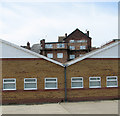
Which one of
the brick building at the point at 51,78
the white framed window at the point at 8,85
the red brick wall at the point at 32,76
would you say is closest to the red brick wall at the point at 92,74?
the brick building at the point at 51,78

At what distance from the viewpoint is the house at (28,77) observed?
1634cm

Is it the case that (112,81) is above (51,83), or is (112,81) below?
above

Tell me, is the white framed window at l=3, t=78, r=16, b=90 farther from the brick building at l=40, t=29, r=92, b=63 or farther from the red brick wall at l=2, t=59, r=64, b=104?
the brick building at l=40, t=29, r=92, b=63

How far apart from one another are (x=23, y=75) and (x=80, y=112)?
6287mm

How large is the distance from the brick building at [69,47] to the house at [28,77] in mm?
30035

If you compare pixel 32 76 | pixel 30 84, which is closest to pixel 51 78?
pixel 32 76

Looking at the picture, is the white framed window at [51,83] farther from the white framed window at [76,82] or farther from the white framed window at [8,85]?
the white framed window at [8,85]

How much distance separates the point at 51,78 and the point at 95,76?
13.5ft

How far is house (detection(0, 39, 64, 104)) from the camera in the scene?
16344 millimetres

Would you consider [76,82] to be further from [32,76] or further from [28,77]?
[28,77]

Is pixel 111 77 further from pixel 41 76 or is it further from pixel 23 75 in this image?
pixel 23 75

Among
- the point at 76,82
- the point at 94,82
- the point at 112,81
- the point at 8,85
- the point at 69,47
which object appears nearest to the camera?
the point at 8,85

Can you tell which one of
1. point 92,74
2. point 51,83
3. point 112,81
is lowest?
point 51,83

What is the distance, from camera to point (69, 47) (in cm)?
5156
